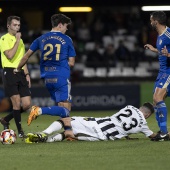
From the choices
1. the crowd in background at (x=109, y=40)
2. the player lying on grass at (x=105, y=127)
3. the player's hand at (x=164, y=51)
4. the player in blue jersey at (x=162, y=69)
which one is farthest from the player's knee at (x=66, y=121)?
the crowd in background at (x=109, y=40)

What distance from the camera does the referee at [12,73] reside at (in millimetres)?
12387

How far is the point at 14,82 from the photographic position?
41.5 ft

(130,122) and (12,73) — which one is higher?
(12,73)

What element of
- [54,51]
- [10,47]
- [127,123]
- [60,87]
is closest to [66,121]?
[60,87]

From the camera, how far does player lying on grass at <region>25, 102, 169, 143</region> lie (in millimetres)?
11352

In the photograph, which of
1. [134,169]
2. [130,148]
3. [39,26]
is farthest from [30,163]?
[39,26]

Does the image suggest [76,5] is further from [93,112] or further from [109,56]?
[93,112]

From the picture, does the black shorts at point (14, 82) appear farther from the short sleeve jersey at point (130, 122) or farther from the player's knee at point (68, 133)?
the short sleeve jersey at point (130, 122)

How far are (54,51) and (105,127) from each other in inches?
56.0

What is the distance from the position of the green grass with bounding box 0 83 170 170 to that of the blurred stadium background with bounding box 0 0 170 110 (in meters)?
8.74

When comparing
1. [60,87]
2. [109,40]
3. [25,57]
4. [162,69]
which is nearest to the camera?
[25,57]

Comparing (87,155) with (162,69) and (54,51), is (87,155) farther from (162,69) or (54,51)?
(162,69)

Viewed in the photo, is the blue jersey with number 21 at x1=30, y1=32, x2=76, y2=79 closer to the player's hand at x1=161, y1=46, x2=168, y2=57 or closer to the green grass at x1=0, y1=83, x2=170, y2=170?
the green grass at x1=0, y1=83, x2=170, y2=170

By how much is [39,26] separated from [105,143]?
715 inches
